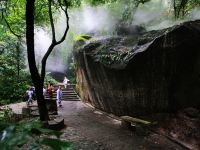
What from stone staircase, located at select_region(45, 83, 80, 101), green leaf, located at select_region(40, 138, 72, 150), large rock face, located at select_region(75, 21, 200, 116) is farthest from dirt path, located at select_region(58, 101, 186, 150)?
stone staircase, located at select_region(45, 83, 80, 101)

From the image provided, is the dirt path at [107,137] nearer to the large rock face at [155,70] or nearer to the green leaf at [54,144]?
the large rock face at [155,70]

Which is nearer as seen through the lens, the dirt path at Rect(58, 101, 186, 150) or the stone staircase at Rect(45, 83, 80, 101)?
the dirt path at Rect(58, 101, 186, 150)

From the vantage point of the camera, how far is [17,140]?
1175 mm

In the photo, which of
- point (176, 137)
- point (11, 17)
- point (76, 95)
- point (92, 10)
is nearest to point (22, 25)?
point (11, 17)

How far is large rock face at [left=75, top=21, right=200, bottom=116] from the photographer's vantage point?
11.8m

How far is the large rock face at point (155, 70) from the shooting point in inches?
465

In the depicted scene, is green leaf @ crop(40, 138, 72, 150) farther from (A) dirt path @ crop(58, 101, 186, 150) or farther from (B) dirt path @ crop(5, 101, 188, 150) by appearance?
(A) dirt path @ crop(58, 101, 186, 150)

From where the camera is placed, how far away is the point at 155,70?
41.6 feet

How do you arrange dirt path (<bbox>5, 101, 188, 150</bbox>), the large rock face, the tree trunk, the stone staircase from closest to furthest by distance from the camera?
the tree trunk < dirt path (<bbox>5, 101, 188, 150</bbox>) < the large rock face < the stone staircase

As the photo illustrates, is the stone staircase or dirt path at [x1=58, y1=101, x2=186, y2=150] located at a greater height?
the stone staircase

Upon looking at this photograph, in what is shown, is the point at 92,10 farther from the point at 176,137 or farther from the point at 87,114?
the point at 176,137

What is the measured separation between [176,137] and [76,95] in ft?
54.0

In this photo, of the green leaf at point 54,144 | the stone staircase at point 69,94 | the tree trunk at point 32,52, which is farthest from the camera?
the stone staircase at point 69,94

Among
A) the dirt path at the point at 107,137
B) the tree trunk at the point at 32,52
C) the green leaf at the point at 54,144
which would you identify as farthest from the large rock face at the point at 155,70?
the green leaf at the point at 54,144
